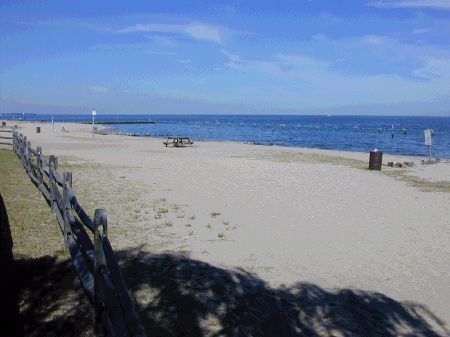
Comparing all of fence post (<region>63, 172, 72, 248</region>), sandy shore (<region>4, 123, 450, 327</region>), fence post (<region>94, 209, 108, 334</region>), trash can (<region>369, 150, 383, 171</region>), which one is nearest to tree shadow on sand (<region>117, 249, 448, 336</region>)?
sandy shore (<region>4, 123, 450, 327</region>)

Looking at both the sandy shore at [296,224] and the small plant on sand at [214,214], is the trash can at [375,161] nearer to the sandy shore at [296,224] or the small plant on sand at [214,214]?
the sandy shore at [296,224]

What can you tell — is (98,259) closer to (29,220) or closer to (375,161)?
(29,220)

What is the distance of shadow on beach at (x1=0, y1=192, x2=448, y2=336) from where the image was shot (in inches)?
176

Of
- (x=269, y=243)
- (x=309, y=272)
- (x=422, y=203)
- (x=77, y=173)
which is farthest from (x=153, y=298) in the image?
(x=77, y=173)

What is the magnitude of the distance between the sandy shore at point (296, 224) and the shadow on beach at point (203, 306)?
43cm

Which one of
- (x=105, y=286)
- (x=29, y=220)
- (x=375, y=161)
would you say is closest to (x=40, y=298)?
(x=105, y=286)

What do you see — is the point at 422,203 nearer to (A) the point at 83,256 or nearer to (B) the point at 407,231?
(B) the point at 407,231

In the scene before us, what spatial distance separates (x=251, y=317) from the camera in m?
4.77

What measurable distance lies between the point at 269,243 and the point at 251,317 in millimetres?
2973

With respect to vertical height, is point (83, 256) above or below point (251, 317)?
above

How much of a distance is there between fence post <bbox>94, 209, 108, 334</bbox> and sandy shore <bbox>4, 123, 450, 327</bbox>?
2.47 m

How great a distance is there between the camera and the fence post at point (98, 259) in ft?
12.1

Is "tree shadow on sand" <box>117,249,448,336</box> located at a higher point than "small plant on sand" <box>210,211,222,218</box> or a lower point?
lower

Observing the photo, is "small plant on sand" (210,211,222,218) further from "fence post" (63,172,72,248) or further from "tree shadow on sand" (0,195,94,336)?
"tree shadow on sand" (0,195,94,336)
